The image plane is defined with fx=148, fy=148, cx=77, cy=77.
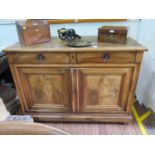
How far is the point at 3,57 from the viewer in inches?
60.2

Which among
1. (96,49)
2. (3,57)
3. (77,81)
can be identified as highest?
(96,49)

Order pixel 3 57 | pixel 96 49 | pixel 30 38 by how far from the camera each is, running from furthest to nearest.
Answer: pixel 3 57, pixel 30 38, pixel 96 49

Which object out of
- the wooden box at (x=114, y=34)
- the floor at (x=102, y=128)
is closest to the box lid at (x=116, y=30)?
the wooden box at (x=114, y=34)

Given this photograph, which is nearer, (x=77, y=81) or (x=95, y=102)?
(x=77, y=81)

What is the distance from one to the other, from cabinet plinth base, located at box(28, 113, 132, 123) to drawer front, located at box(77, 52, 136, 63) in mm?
581

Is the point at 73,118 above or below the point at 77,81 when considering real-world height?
below

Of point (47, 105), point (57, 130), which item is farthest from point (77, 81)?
point (57, 130)

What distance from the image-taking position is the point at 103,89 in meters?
1.33

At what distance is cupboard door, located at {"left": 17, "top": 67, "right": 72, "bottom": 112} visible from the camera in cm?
128

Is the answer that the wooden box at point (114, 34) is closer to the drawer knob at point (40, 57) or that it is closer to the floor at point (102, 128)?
the drawer knob at point (40, 57)

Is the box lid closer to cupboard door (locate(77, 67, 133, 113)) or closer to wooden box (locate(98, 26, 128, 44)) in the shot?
wooden box (locate(98, 26, 128, 44))
